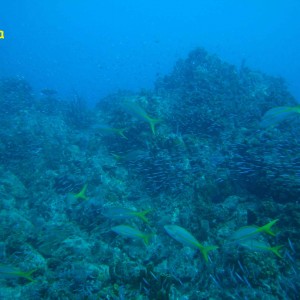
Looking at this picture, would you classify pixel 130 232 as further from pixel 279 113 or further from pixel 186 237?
pixel 279 113

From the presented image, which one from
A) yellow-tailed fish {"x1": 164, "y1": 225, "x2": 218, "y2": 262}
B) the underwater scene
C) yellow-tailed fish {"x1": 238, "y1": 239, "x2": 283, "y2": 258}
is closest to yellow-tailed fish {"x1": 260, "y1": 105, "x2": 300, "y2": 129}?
the underwater scene

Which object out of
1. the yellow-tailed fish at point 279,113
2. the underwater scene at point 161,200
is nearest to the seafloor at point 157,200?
the underwater scene at point 161,200

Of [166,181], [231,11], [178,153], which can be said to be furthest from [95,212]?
[231,11]

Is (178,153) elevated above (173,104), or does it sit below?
below

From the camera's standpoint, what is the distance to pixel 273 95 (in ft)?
36.0

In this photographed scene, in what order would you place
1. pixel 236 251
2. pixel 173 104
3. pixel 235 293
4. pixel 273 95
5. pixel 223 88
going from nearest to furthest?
pixel 235 293, pixel 236 251, pixel 173 104, pixel 273 95, pixel 223 88

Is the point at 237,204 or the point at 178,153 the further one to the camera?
the point at 178,153

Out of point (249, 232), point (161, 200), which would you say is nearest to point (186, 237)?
point (249, 232)

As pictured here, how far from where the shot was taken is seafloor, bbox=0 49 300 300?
13.8 feet

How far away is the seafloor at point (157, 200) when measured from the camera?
421 centimetres

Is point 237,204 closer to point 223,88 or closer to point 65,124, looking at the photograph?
point 223,88

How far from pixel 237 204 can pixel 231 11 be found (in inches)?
8597

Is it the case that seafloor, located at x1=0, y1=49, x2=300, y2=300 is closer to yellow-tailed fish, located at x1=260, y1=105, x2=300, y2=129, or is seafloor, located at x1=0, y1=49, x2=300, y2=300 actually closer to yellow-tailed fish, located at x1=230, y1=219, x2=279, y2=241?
yellow-tailed fish, located at x1=230, y1=219, x2=279, y2=241

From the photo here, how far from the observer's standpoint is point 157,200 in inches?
271
